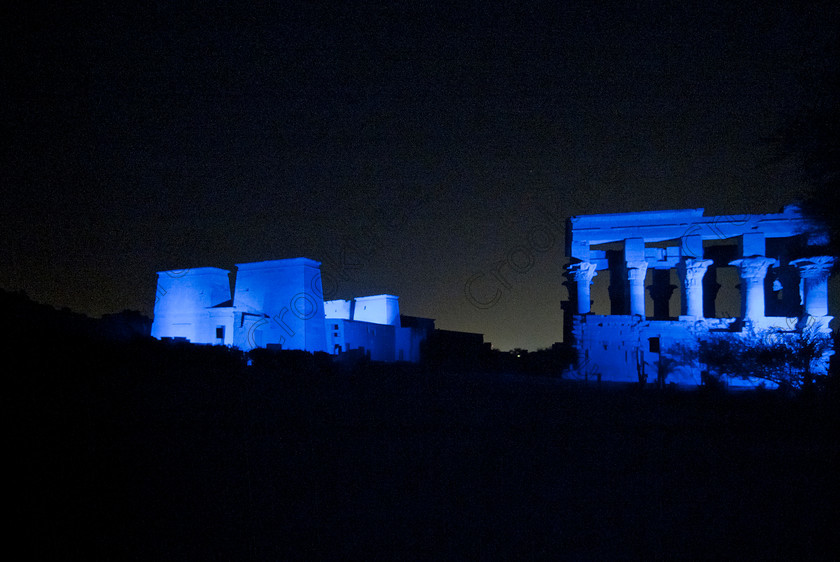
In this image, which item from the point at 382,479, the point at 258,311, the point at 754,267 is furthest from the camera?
the point at 258,311

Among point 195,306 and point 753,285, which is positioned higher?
point 753,285

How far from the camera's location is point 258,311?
28438 mm

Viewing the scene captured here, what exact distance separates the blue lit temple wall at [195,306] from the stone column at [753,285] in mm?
25149

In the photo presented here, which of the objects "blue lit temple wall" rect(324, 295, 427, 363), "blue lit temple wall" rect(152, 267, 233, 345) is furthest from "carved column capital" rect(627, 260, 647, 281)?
"blue lit temple wall" rect(152, 267, 233, 345)

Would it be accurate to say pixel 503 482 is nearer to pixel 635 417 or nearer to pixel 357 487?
pixel 357 487

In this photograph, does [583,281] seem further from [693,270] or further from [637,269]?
[693,270]

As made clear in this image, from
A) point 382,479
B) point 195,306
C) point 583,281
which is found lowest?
point 382,479

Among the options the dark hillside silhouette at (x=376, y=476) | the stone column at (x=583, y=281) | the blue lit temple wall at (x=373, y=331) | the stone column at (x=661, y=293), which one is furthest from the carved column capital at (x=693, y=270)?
the blue lit temple wall at (x=373, y=331)

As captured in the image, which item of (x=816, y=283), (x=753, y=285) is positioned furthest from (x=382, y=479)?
(x=816, y=283)

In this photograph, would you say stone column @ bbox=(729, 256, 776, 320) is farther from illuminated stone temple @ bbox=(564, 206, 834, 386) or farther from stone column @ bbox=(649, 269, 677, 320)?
stone column @ bbox=(649, 269, 677, 320)

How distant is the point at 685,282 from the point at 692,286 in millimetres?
359

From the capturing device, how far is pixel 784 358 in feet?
63.4

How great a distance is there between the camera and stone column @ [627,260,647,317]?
2606cm

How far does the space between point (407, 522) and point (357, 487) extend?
3.13 feet
